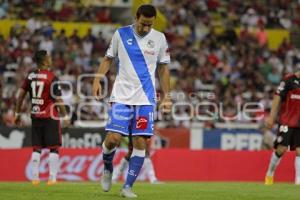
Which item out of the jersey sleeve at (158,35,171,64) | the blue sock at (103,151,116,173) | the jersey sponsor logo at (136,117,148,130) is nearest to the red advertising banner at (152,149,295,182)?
the blue sock at (103,151,116,173)

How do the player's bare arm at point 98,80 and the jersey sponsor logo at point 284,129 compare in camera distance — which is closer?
the player's bare arm at point 98,80

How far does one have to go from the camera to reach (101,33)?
30984mm

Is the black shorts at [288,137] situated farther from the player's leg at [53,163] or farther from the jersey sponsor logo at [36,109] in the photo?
the jersey sponsor logo at [36,109]

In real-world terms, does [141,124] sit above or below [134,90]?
below

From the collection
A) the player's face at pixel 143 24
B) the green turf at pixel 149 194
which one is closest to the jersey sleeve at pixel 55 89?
the green turf at pixel 149 194

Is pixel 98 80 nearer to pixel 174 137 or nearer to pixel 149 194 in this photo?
pixel 149 194

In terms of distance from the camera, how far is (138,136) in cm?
1219

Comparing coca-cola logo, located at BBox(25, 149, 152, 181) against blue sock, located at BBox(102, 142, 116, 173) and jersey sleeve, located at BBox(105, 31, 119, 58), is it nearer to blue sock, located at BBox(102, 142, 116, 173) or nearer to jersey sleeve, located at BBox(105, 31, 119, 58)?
blue sock, located at BBox(102, 142, 116, 173)

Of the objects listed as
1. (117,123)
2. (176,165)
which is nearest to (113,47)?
(117,123)

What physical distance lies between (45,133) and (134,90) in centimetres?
569

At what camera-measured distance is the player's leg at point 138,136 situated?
39.9 ft

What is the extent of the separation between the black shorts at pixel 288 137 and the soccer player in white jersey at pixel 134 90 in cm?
587

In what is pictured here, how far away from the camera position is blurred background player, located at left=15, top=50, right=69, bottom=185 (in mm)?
17250

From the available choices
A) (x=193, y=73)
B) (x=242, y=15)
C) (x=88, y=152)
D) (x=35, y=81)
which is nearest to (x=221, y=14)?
(x=242, y=15)
